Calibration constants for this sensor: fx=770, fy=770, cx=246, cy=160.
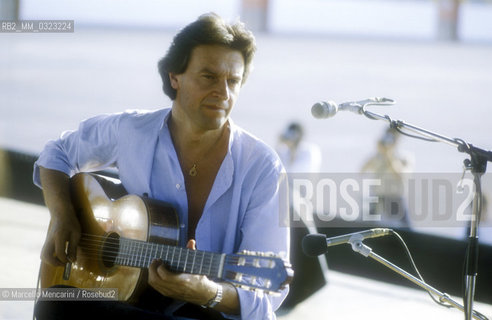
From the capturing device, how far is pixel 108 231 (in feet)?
8.29

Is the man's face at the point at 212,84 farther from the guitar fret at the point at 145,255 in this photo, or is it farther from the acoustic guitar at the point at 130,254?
the guitar fret at the point at 145,255

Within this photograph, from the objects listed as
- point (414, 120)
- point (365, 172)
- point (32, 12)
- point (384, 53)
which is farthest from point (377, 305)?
point (384, 53)

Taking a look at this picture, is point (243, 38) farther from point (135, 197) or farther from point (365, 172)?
point (365, 172)

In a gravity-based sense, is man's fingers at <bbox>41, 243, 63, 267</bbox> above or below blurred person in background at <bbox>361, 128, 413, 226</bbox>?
above

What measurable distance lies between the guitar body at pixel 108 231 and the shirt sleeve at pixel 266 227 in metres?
0.23

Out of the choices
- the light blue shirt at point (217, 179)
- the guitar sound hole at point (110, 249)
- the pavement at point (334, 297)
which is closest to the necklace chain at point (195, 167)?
the light blue shirt at point (217, 179)

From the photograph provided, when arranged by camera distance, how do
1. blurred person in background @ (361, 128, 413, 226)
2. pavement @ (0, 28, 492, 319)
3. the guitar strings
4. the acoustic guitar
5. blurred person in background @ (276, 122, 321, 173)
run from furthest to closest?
pavement @ (0, 28, 492, 319)
blurred person in background @ (276, 122, 321, 173)
blurred person in background @ (361, 128, 413, 226)
the guitar strings
the acoustic guitar

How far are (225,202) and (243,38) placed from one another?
1.72ft

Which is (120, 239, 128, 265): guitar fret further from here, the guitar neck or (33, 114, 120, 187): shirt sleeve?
(33, 114, 120, 187): shirt sleeve

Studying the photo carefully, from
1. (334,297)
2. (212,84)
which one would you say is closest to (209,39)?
(212,84)

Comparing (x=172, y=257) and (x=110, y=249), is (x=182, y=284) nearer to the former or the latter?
(x=172, y=257)

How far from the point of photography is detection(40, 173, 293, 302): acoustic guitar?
2041 millimetres

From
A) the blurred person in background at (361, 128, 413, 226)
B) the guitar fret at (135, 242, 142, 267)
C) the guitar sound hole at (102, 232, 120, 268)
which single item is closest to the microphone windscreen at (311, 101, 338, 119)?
the guitar fret at (135, 242, 142, 267)

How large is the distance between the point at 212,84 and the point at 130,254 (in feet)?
1.93
